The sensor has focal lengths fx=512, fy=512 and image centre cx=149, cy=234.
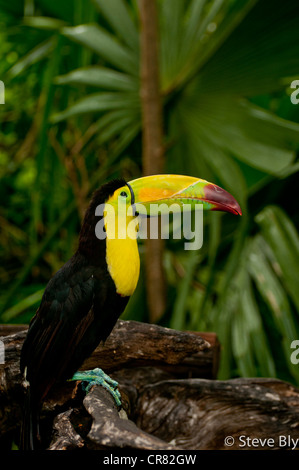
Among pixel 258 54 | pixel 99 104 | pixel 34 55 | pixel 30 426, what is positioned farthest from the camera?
pixel 34 55

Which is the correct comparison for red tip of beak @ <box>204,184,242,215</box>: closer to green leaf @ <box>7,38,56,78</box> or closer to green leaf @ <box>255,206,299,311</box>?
green leaf @ <box>255,206,299,311</box>

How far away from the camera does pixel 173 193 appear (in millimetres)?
797

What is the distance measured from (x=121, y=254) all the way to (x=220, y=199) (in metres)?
0.17

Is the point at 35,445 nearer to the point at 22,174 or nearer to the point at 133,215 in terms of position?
the point at 133,215

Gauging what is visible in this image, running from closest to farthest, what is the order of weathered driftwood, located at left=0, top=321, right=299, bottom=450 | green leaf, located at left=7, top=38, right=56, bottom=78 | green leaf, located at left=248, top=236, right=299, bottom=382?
weathered driftwood, located at left=0, top=321, right=299, bottom=450
green leaf, located at left=248, top=236, right=299, bottom=382
green leaf, located at left=7, top=38, right=56, bottom=78

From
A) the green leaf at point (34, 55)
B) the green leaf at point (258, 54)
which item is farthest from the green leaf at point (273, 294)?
the green leaf at point (34, 55)

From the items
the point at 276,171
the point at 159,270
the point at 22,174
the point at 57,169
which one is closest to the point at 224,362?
the point at 159,270

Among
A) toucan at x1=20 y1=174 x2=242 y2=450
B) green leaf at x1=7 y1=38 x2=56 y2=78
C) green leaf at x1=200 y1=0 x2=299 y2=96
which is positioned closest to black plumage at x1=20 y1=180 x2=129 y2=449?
toucan at x1=20 y1=174 x2=242 y2=450

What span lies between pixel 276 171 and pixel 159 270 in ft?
1.33

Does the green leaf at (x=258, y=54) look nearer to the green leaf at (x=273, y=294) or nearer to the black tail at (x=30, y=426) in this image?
the green leaf at (x=273, y=294)

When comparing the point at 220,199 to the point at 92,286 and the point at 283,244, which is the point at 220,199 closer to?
the point at 92,286

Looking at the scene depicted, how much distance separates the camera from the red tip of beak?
771mm

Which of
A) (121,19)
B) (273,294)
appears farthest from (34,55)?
(273,294)

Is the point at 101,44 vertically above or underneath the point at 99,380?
above
